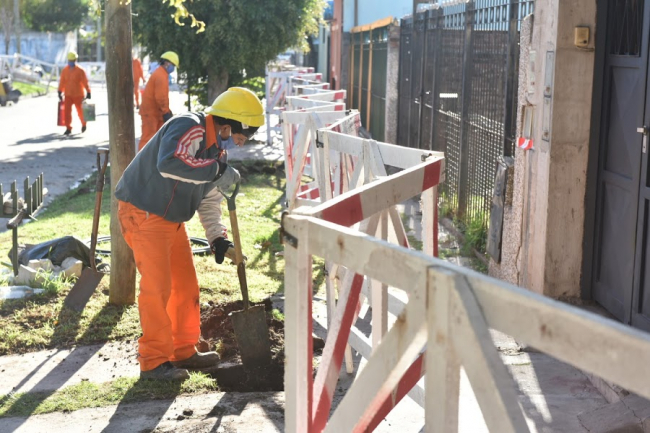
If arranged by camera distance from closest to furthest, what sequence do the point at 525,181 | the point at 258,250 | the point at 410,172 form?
the point at 410,172, the point at 525,181, the point at 258,250

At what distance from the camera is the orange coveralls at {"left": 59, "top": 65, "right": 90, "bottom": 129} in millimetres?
21406

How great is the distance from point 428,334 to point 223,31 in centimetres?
1702

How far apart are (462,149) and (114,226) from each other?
4193 millimetres

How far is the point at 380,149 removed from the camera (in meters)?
5.15

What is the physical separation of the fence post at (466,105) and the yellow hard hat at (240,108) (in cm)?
445

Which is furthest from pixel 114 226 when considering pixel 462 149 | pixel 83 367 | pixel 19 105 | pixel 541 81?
pixel 19 105

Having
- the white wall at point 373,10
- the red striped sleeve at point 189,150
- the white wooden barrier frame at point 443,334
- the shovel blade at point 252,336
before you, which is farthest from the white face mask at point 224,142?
the white wall at point 373,10

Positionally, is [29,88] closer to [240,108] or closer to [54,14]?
[54,14]

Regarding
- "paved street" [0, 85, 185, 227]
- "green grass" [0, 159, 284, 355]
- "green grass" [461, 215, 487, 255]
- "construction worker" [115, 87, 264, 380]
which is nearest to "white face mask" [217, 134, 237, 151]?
"construction worker" [115, 87, 264, 380]

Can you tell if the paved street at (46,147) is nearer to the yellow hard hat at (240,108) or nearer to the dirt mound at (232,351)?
the dirt mound at (232,351)

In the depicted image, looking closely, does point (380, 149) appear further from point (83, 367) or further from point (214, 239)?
point (83, 367)

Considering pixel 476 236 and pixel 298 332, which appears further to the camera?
pixel 476 236

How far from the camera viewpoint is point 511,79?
7.84 m

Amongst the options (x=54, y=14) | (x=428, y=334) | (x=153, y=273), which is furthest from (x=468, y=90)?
(x=54, y=14)
